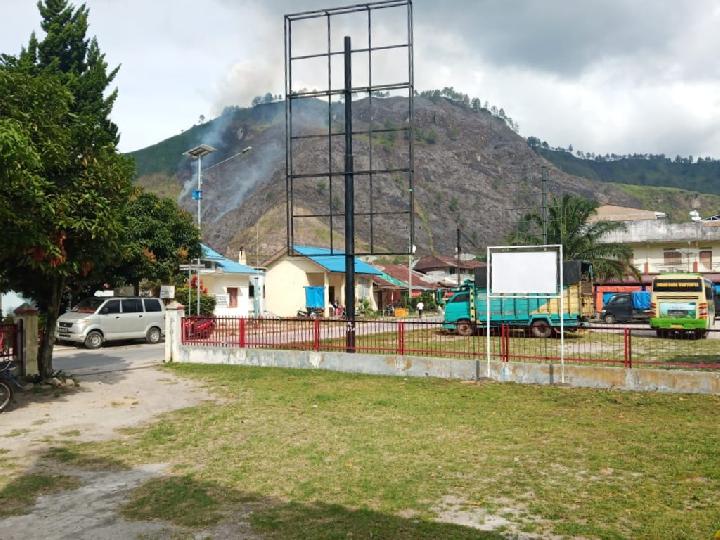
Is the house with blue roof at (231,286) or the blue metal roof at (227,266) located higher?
the blue metal roof at (227,266)

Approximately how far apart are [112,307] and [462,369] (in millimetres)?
14839

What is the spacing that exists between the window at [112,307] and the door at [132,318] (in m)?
0.24

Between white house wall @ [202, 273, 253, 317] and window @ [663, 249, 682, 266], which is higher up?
window @ [663, 249, 682, 266]

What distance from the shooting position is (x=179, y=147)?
178 meters

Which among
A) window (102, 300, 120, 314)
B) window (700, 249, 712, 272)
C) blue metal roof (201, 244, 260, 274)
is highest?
window (700, 249, 712, 272)


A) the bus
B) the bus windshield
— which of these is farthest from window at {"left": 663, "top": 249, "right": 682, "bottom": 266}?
the bus windshield

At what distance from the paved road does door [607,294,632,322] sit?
87.3ft

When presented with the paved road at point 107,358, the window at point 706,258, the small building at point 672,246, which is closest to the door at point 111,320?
the paved road at point 107,358

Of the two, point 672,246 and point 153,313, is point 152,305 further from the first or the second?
point 672,246

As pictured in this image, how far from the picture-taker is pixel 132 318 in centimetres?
2442

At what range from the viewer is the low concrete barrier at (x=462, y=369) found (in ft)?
40.4

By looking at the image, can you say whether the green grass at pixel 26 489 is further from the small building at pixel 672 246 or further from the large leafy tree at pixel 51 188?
the small building at pixel 672 246

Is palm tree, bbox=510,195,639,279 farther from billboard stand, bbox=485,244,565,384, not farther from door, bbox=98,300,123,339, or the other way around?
billboard stand, bbox=485,244,565,384

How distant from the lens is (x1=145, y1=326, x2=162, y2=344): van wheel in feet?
82.0
